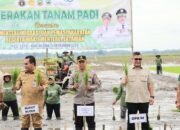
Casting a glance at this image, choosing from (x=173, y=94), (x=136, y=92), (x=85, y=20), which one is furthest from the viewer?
(x=85, y=20)

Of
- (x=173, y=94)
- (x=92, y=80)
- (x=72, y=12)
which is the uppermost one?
(x=72, y=12)

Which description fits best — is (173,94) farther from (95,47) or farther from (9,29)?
(9,29)

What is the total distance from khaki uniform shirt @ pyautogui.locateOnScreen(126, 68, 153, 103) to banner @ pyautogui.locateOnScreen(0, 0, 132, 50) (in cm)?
1582

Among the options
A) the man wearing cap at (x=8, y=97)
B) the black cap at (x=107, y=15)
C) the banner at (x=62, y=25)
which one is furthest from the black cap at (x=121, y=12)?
the man wearing cap at (x=8, y=97)

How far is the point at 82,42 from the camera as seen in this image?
1073 inches

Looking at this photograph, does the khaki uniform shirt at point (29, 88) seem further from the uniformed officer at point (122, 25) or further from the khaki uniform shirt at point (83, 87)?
the uniformed officer at point (122, 25)

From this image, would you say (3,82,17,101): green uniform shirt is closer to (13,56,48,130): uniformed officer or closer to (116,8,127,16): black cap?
(13,56,48,130): uniformed officer

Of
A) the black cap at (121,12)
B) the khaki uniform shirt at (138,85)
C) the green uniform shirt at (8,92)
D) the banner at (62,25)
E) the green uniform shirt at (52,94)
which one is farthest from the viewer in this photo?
the black cap at (121,12)

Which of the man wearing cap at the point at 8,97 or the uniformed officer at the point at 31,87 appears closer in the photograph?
the uniformed officer at the point at 31,87

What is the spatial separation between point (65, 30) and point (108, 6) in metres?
2.25

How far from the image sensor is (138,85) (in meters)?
11.1

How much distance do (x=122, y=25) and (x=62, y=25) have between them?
2.70 meters

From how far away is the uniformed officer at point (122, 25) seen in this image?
26.9 metres

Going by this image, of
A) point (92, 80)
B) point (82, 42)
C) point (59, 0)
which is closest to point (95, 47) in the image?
point (82, 42)
